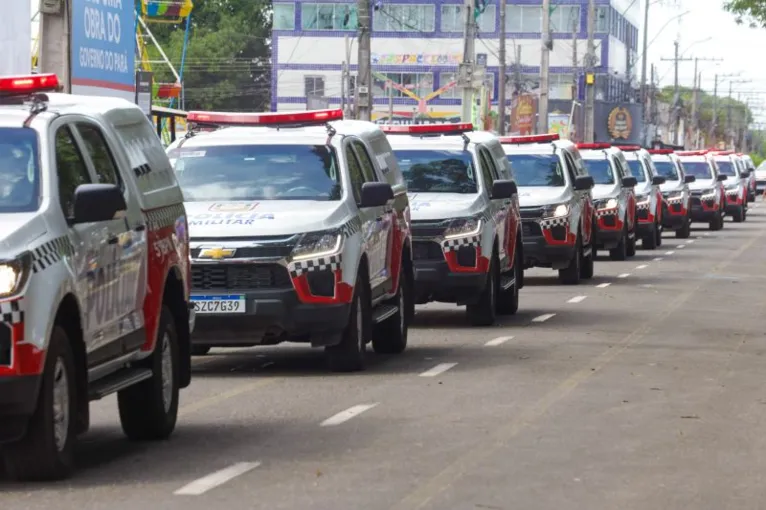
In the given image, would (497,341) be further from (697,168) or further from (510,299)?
(697,168)

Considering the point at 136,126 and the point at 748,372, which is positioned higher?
the point at 136,126

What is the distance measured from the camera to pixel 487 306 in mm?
19641

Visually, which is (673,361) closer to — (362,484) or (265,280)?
(265,280)

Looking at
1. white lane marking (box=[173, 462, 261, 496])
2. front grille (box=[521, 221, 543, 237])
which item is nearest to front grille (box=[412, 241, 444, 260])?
front grille (box=[521, 221, 543, 237])

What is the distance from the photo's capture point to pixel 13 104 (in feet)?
33.1

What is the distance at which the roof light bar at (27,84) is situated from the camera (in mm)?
9961

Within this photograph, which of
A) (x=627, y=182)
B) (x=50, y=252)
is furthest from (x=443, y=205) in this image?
(x=627, y=182)

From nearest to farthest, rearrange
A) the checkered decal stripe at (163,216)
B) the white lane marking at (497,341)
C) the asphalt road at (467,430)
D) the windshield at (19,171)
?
the asphalt road at (467,430), the windshield at (19,171), the checkered decal stripe at (163,216), the white lane marking at (497,341)

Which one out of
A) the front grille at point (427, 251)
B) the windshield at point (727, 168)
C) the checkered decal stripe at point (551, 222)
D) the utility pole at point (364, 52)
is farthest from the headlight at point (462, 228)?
the windshield at point (727, 168)

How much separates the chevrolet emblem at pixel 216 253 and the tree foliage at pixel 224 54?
114141 mm

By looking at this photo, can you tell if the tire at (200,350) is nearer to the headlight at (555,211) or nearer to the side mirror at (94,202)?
the side mirror at (94,202)

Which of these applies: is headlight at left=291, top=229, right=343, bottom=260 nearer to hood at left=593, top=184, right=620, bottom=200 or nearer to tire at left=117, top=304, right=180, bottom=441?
tire at left=117, top=304, right=180, bottom=441

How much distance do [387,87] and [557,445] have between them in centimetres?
11527

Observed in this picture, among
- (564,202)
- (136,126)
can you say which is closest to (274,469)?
(136,126)
